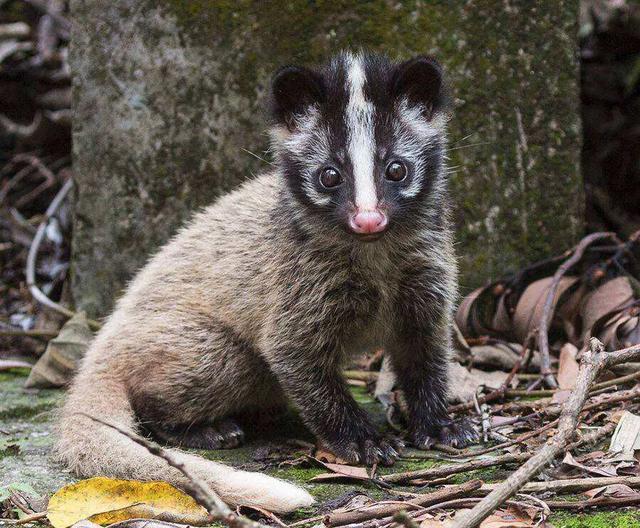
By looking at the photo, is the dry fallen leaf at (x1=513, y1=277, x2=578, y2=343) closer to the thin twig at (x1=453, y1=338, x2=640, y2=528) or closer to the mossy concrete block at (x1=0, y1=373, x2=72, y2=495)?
the thin twig at (x1=453, y1=338, x2=640, y2=528)

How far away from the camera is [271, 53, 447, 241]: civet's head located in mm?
4328

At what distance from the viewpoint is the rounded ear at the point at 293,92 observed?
4590 millimetres

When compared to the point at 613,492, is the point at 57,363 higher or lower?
lower

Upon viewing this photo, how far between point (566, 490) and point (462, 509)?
460 millimetres

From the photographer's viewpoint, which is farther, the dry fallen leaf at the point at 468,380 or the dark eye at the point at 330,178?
the dry fallen leaf at the point at 468,380

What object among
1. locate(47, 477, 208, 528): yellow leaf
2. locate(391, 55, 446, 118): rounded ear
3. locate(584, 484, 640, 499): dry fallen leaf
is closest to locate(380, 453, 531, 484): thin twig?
locate(584, 484, 640, 499): dry fallen leaf

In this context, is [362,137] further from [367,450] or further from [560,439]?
[560,439]

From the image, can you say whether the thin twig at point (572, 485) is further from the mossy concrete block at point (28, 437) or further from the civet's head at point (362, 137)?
the mossy concrete block at point (28, 437)

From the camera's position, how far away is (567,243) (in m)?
6.45

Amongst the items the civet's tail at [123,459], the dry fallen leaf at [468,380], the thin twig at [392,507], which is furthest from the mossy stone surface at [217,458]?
the dry fallen leaf at [468,380]

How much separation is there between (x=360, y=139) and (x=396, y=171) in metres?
0.25

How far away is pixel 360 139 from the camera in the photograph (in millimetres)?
4383

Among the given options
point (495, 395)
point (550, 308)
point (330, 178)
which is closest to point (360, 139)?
point (330, 178)

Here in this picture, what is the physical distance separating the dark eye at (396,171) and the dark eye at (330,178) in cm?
24
